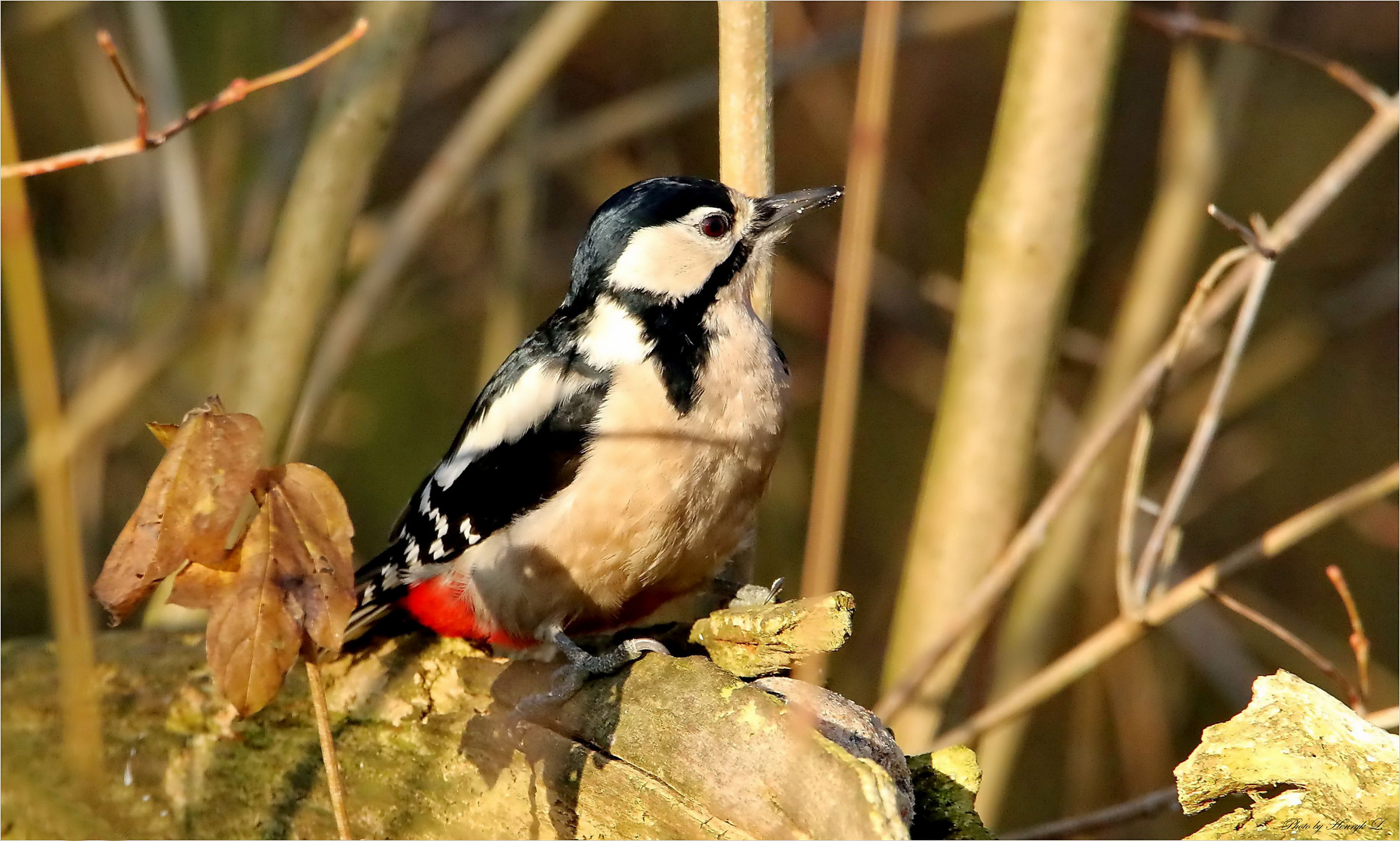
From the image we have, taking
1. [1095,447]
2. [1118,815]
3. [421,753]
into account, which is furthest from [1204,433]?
[421,753]

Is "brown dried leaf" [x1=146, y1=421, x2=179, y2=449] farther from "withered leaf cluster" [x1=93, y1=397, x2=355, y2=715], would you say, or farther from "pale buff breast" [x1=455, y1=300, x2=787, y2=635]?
"pale buff breast" [x1=455, y1=300, x2=787, y2=635]

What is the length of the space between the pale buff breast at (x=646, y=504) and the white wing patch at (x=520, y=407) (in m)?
0.15

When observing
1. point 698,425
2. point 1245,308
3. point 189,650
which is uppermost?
point 1245,308

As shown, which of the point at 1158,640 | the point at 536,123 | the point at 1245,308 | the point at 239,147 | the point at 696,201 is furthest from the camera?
the point at 1158,640

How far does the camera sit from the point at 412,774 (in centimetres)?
248

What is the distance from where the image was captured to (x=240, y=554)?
1.82m

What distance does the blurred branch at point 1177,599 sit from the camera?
107 inches

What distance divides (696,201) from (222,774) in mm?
1635

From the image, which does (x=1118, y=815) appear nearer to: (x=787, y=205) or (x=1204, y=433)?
(x=1204, y=433)

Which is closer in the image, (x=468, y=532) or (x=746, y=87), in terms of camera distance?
(x=746, y=87)

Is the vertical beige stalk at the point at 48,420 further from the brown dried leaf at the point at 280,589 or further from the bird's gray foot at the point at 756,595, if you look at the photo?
the bird's gray foot at the point at 756,595

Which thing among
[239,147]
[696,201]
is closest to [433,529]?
[696,201]

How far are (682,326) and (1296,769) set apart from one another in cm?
161

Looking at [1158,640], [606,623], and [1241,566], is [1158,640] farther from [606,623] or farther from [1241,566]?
[606,623]
